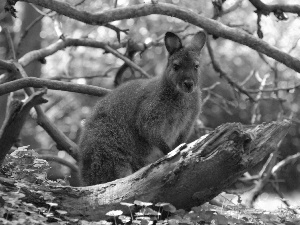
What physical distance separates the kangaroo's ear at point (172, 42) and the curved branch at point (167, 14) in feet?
1.00

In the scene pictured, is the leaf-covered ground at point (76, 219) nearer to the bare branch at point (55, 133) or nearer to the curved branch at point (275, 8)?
the bare branch at point (55, 133)

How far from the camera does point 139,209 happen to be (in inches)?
162

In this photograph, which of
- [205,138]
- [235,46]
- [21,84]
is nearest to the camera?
[205,138]

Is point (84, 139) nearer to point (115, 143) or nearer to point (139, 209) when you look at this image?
point (115, 143)

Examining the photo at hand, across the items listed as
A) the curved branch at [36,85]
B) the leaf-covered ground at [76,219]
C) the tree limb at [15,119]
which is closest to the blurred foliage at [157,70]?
the curved branch at [36,85]

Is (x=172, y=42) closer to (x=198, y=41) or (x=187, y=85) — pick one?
(x=198, y=41)

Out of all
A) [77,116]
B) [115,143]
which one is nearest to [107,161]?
[115,143]

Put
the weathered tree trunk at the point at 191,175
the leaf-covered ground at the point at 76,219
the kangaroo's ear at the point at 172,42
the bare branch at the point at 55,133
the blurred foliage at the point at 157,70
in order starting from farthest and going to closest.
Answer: the blurred foliage at the point at 157,70 < the bare branch at the point at 55,133 < the kangaroo's ear at the point at 172,42 < the weathered tree trunk at the point at 191,175 < the leaf-covered ground at the point at 76,219

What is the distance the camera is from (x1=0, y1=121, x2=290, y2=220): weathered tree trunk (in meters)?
Result: 4.02

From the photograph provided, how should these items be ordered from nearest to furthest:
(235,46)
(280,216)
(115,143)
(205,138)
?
(205,138) → (280,216) → (115,143) → (235,46)

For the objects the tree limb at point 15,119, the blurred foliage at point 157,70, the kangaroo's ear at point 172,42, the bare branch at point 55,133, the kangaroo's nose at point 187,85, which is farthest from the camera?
the blurred foliage at point 157,70

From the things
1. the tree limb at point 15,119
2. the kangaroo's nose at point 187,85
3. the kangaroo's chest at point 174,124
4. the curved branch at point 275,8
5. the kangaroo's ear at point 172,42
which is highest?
the curved branch at point 275,8

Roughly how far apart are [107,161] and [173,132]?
0.85 metres

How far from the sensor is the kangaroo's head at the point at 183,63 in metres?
5.95
